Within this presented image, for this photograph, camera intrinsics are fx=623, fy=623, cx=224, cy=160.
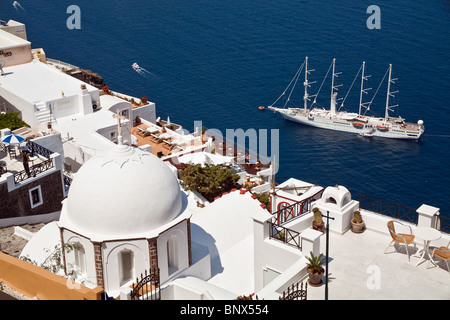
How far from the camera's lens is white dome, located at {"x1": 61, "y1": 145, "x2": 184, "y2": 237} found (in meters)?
27.8

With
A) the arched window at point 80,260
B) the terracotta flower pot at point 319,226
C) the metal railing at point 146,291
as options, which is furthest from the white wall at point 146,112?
the metal railing at point 146,291

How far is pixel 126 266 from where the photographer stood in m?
29.5

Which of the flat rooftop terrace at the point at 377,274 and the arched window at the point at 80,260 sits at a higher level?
the flat rooftop terrace at the point at 377,274

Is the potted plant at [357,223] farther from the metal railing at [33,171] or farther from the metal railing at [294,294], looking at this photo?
the metal railing at [33,171]

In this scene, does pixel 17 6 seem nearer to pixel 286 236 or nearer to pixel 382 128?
pixel 382 128

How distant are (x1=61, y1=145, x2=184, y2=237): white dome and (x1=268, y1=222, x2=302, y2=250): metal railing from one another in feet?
15.9

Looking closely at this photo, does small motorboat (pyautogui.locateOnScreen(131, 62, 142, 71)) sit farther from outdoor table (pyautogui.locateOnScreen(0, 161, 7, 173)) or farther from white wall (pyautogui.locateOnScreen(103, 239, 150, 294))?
white wall (pyautogui.locateOnScreen(103, 239, 150, 294))

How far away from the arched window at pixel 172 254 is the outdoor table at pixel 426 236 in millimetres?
11353

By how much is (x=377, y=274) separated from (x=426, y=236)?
2636 mm

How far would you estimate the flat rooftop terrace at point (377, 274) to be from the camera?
24516 millimetres

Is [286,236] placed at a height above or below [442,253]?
below

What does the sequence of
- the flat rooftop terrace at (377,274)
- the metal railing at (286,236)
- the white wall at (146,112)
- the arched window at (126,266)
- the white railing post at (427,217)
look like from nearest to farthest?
the flat rooftop terrace at (377,274)
the white railing post at (427,217)
the metal railing at (286,236)
the arched window at (126,266)
the white wall at (146,112)

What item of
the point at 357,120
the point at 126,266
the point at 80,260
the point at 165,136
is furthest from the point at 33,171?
the point at 357,120

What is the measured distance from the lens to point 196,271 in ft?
103
